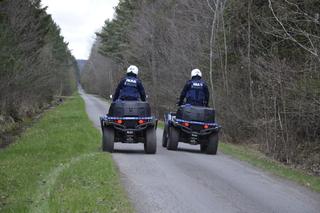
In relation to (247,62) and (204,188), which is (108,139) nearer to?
(204,188)

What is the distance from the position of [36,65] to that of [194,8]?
10998 mm

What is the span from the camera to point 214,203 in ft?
32.8

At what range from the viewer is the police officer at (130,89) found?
1738 centimetres

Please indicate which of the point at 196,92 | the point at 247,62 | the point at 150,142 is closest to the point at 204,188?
the point at 150,142

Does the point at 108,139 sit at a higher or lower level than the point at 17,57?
lower

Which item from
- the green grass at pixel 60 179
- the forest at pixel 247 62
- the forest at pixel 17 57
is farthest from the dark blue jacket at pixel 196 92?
the forest at pixel 17 57

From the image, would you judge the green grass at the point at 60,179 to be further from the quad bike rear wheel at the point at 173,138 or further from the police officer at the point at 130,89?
the quad bike rear wheel at the point at 173,138

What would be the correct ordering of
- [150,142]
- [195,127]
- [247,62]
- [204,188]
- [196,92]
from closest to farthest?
[204,188] < [150,142] < [195,127] < [196,92] < [247,62]

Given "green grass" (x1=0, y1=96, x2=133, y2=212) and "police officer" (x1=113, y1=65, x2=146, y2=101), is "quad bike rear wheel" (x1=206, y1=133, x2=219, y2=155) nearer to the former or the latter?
"police officer" (x1=113, y1=65, x2=146, y2=101)

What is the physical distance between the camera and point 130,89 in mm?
17438

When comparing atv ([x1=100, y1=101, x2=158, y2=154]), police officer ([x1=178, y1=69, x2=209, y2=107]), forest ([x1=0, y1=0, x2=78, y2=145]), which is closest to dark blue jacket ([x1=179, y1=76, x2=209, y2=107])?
police officer ([x1=178, y1=69, x2=209, y2=107])

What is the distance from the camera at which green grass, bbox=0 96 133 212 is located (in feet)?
32.2

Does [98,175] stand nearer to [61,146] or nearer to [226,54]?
[61,146]

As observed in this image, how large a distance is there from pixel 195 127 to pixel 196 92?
50.0 inches
